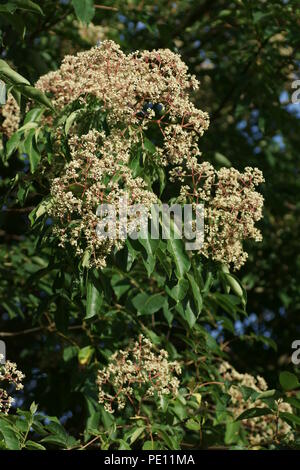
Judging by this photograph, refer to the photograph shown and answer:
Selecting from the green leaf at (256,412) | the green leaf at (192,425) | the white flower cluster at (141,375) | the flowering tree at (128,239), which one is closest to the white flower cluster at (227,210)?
the flowering tree at (128,239)

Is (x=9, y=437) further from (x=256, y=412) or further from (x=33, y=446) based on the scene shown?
(x=256, y=412)

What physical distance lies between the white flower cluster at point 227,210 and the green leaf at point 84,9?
105cm

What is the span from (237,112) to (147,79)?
219cm

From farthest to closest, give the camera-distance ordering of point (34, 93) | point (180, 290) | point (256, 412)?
point (256, 412)
point (34, 93)
point (180, 290)

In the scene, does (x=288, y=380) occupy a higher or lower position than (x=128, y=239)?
lower

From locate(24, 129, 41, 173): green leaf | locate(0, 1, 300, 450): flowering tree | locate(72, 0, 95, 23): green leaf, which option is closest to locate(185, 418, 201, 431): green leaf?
locate(0, 1, 300, 450): flowering tree

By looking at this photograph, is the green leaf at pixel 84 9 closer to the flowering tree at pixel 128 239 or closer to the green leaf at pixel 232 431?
the flowering tree at pixel 128 239

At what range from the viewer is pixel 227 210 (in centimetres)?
300

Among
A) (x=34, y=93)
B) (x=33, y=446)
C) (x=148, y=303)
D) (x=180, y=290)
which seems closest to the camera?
(x=33, y=446)

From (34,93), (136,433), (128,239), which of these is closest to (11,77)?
(34,93)

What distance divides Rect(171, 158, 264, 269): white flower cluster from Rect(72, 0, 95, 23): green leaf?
3.45 feet

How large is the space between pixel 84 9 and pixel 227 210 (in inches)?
52.3

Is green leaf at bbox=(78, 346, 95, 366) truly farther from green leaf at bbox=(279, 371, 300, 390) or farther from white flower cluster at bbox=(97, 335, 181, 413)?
green leaf at bbox=(279, 371, 300, 390)
